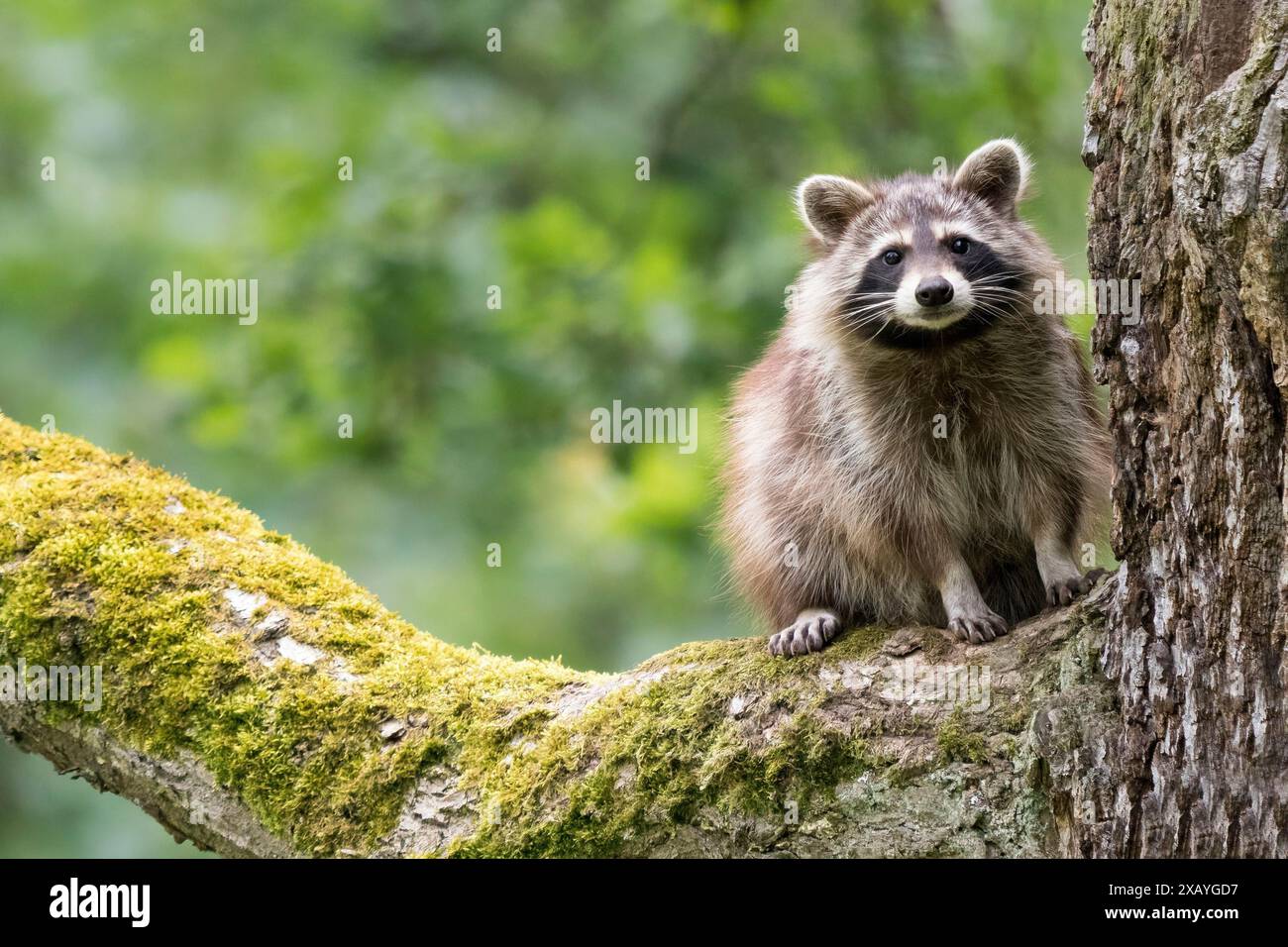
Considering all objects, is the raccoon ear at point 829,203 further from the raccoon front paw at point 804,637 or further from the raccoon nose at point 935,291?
the raccoon front paw at point 804,637

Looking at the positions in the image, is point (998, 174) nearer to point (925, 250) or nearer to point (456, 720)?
point (925, 250)

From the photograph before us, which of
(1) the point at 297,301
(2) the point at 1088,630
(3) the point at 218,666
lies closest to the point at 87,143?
(1) the point at 297,301

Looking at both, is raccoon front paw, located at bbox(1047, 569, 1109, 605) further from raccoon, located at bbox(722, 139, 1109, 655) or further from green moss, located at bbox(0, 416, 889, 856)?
green moss, located at bbox(0, 416, 889, 856)

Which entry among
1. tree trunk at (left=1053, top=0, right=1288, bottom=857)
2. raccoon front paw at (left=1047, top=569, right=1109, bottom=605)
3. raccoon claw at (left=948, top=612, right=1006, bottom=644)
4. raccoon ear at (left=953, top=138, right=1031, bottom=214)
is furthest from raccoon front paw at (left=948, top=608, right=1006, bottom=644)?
raccoon ear at (left=953, top=138, right=1031, bottom=214)

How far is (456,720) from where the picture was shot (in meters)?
5.21

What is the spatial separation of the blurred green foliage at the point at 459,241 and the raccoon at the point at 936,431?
383 centimetres

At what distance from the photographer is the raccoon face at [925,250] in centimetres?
640

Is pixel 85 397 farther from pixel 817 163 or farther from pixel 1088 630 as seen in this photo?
pixel 1088 630

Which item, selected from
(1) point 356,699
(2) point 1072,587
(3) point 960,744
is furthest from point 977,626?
(1) point 356,699

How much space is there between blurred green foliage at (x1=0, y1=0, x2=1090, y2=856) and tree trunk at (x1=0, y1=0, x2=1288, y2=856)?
220 inches

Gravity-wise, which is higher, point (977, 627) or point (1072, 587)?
point (1072, 587)

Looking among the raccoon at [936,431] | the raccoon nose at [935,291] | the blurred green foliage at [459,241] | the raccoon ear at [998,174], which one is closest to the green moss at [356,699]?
the raccoon at [936,431]

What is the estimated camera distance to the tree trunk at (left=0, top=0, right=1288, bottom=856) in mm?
3816

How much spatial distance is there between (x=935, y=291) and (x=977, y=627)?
6.05 feet
